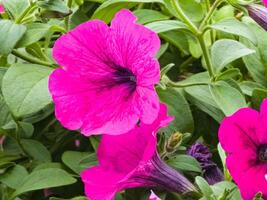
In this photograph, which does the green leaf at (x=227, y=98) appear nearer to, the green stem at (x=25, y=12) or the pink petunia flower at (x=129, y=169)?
the pink petunia flower at (x=129, y=169)

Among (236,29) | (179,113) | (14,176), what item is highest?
(236,29)

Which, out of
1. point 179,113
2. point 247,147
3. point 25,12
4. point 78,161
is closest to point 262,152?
point 247,147

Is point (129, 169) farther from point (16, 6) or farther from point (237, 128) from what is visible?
point (16, 6)

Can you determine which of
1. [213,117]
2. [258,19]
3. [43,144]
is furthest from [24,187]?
[258,19]

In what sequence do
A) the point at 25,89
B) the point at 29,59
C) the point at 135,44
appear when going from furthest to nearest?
the point at 29,59, the point at 25,89, the point at 135,44

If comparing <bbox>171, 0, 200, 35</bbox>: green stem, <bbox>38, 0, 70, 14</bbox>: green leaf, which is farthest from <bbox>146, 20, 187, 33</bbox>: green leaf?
<bbox>38, 0, 70, 14</bbox>: green leaf

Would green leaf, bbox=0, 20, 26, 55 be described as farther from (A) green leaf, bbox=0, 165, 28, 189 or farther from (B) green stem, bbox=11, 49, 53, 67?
(A) green leaf, bbox=0, 165, 28, 189
